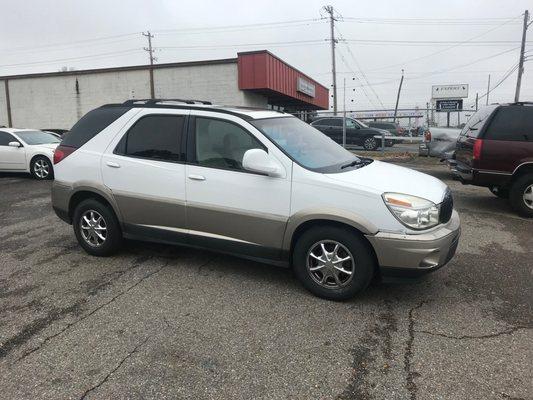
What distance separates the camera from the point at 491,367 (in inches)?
120

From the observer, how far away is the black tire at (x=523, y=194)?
7.30 m

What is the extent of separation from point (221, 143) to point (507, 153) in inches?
199

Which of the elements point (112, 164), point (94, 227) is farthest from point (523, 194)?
point (94, 227)

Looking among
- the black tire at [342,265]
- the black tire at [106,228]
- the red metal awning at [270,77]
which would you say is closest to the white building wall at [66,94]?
the red metal awning at [270,77]

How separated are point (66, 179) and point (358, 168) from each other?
330 cm

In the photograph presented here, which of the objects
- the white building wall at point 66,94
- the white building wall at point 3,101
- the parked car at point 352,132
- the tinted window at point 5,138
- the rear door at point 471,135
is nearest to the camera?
the rear door at point 471,135

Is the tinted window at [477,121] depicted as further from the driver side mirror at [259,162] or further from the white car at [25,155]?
the white car at [25,155]

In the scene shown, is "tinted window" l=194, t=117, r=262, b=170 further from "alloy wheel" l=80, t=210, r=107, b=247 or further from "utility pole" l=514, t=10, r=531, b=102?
"utility pole" l=514, t=10, r=531, b=102

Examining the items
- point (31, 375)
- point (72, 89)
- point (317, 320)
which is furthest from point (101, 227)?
point (72, 89)

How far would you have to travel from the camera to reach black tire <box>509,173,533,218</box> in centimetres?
730

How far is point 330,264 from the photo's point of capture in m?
3.97

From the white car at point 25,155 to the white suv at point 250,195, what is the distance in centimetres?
716

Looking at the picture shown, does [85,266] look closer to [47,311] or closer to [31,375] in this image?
[47,311]

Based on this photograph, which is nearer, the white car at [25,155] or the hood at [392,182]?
the hood at [392,182]
